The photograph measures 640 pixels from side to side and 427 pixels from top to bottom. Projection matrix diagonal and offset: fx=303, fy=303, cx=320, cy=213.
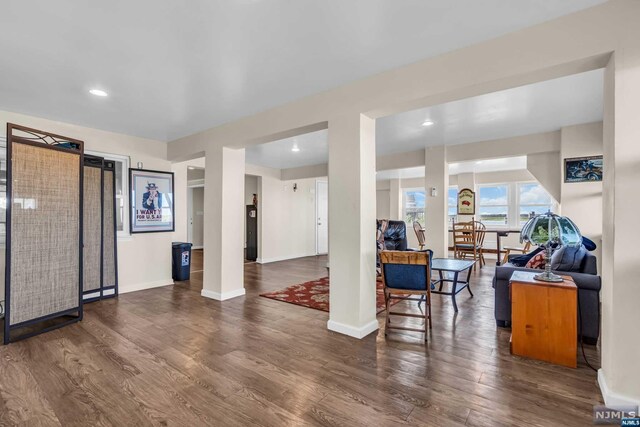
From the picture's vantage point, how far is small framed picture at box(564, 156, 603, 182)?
4.10 metres

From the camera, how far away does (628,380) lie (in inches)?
67.7

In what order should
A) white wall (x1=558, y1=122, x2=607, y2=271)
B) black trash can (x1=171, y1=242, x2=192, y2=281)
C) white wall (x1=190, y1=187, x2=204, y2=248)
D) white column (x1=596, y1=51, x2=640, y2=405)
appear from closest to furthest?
white column (x1=596, y1=51, x2=640, y2=405) < white wall (x1=558, y1=122, x2=607, y2=271) < black trash can (x1=171, y1=242, x2=192, y2=281) < white wall (x1=190, y1=187, x2=204, y2=248)

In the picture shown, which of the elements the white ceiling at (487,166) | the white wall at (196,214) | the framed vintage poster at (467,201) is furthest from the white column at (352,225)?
the white wall at (196,214)

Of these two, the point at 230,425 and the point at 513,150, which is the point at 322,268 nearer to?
the point at 513,150

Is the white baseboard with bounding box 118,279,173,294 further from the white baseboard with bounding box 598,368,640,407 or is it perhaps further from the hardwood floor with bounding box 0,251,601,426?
the white baseboard with bounding box 598,368,640,407

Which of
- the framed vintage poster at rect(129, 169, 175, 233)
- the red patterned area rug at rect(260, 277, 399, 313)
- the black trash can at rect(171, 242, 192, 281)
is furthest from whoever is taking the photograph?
the black trash can at rect(171, 242, 192, 281)

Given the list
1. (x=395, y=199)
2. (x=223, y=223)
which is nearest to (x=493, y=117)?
(x=223, y=223)

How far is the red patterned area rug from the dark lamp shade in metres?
1.82

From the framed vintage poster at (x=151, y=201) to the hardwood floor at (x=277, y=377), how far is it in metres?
1.73

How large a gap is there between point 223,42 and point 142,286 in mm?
4003

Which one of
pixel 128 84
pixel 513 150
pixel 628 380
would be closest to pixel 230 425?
pixel 628 380

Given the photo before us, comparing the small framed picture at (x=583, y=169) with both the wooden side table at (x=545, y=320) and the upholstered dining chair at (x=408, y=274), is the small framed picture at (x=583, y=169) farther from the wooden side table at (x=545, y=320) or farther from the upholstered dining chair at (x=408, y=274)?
the upholstered dining chair at (x=408, y=274)

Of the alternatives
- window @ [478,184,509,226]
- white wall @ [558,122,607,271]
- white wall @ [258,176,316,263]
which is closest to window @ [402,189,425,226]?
window @ [478,184,509,226]

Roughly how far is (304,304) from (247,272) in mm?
2555
